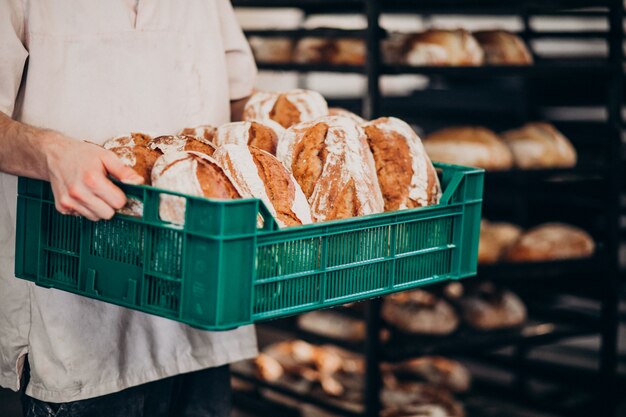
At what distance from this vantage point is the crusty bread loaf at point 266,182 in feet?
4.31

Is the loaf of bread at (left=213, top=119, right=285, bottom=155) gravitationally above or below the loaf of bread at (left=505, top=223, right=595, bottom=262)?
above

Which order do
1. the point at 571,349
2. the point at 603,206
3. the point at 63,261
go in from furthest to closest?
the point at 571,349 → the point at 603,206 → the point at 63,261

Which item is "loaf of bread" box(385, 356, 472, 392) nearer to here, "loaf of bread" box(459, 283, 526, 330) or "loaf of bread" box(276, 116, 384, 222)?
"loaf of bread" box(459, 283, 526, 330)

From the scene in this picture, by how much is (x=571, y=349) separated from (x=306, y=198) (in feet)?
10.7

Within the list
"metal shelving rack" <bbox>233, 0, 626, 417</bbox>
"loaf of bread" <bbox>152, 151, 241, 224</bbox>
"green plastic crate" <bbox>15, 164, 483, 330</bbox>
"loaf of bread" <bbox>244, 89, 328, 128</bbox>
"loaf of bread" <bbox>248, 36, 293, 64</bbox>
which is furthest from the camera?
"loaf of bread" <bbox>248, 36, 293, 64</bbox>

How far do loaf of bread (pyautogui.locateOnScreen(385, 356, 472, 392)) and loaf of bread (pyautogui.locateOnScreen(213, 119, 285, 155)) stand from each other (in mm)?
1820

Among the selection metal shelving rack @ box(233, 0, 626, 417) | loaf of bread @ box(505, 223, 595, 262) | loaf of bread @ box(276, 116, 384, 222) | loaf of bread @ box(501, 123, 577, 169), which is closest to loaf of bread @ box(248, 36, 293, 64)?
metal shelving rack @ box(233, 0, 626, 417)

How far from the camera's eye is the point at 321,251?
1.20 meters

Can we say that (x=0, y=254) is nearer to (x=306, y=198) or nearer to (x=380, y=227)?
(x=306, y=198)

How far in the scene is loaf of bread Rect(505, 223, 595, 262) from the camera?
2996mm

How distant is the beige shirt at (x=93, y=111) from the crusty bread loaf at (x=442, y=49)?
1.29 metres

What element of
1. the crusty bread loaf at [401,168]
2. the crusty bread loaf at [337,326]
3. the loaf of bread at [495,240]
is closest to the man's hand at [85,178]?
the crusty bread loaf at [401,168]

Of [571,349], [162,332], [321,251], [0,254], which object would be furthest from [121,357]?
[571,349]

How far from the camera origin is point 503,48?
10.0ft
